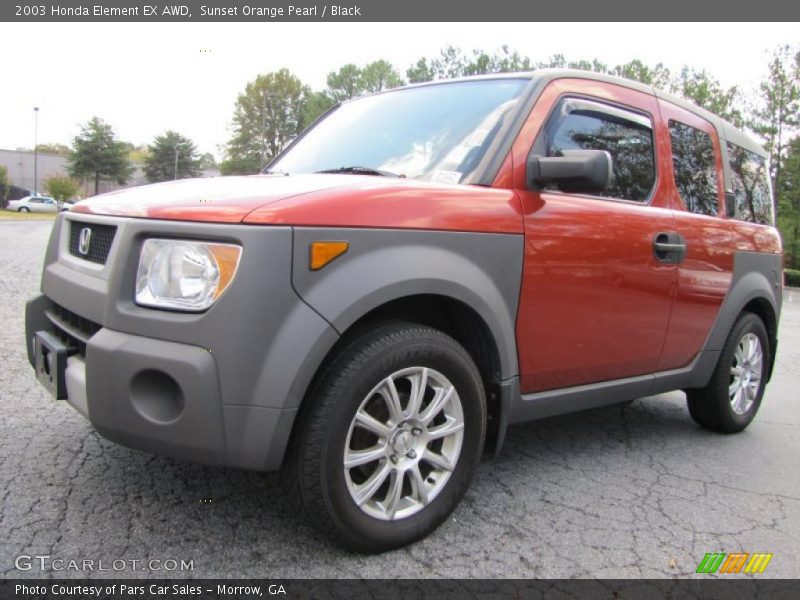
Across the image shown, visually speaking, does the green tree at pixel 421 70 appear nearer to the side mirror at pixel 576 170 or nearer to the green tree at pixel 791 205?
the green tree at pixel 791 205

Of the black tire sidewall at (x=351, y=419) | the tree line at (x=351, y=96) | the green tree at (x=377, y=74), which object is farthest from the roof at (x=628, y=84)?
the green tree at (x=377, y=74)

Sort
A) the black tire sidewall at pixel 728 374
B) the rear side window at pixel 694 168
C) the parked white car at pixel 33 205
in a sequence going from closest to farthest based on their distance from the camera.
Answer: the rear side window at pixel 694 168
the black tire sidewall at pixel 728 374
the parked white car at pixel 33 205

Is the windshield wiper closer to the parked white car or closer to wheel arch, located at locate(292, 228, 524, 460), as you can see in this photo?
wheel arch, located at locate(292, 228, 524, 460)

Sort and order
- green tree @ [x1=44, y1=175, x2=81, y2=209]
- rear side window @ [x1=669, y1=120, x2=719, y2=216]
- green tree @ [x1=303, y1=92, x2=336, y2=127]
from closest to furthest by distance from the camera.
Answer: rear side window @ [x1=669, y1=120, x2=719, y2=216], green tree @ [x1=44, y1=175, x2=81, y2=209], green tree @ [x1=303, y1=92, x2=336, y2=127]

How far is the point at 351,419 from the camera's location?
2188 millimetres

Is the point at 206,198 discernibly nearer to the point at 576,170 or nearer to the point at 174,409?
the point at 174,409

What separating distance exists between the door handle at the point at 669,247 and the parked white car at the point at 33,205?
55232 mm

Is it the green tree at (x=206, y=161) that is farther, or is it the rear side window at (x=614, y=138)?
the green tree at (x=206, y=161)

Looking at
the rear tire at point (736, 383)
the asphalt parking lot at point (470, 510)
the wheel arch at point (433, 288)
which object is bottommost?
the asphalt parking lot at point (470, 510)

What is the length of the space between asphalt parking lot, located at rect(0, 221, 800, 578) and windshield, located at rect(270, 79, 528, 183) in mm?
1479

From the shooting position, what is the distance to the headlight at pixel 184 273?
202 cm

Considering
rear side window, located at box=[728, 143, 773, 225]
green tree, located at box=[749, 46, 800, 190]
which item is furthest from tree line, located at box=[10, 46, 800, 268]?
rear side window, located at box=[728, 143, 773, 225]

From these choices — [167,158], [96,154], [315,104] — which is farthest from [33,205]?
[315,104]

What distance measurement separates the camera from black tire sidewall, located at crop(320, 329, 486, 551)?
2158mm
